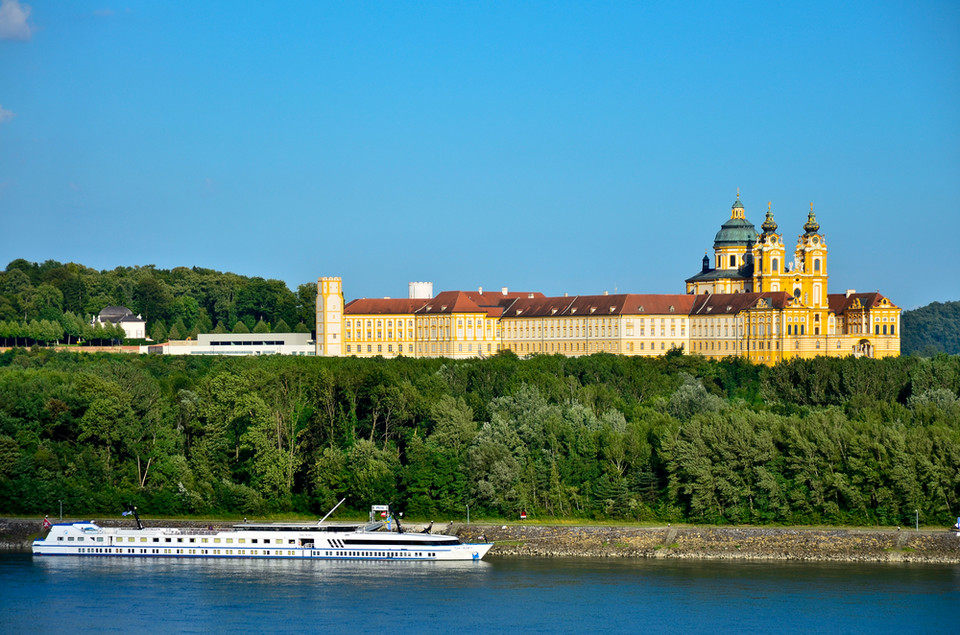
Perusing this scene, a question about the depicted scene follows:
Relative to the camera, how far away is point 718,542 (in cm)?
5938

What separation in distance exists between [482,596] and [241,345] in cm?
9432

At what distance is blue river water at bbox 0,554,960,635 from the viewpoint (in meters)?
47.9

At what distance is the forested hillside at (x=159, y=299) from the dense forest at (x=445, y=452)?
259 ft

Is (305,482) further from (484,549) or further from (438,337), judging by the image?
(438,337)

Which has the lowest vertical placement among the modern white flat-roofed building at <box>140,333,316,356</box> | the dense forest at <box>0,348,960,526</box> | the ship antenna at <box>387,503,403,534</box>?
the ship antenna at <box>387,503,403,534</box>

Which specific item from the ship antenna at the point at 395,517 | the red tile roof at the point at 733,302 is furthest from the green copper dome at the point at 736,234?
the ship antenna at the point at 395,517

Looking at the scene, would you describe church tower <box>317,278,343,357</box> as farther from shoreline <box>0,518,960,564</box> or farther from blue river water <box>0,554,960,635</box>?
blue river water <box>0,554,960,635</box>

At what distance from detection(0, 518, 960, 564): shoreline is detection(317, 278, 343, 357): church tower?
78.0 m

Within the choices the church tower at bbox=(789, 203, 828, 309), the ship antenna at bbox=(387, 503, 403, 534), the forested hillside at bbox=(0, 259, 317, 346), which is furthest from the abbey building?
the ship antenna at bbox=(387, 503, 403, 534)

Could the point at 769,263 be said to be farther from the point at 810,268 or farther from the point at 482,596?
the point at 482,596

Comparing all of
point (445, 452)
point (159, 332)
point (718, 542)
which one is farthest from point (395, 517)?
point (159, 332)

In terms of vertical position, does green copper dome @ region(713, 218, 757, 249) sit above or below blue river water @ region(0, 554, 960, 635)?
above

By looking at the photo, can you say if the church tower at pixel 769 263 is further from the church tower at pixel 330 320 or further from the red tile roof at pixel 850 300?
the church tower at pixel 330 320

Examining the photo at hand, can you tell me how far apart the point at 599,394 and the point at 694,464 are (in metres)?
21.3
